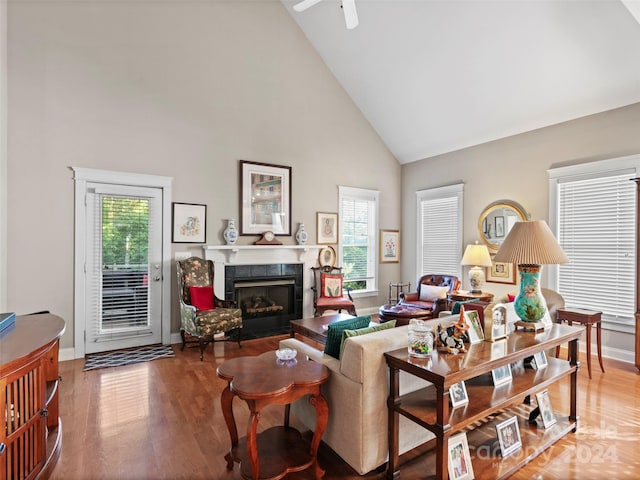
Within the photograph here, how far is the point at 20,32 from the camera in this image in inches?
149

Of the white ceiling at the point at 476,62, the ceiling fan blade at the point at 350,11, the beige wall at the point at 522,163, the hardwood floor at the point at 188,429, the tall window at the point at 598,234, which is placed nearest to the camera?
the hardwood floor at the point at 188,429

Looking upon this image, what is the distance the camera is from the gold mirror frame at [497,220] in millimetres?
5043

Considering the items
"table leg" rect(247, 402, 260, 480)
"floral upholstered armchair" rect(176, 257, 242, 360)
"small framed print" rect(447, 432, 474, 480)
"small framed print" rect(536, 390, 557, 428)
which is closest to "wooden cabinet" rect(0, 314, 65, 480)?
"table leg" rect(247, 402, 260, 480)

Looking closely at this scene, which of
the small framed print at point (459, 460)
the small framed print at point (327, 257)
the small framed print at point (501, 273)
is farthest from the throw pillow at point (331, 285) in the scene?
the small framed print at point (459, 460)

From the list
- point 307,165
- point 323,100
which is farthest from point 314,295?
point 323,100

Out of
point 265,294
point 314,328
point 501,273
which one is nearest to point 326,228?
point 265,294

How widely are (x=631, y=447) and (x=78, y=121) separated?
6017mm

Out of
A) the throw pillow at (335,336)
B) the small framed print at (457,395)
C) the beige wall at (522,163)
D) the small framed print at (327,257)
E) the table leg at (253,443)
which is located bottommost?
the table leg at (253,443)

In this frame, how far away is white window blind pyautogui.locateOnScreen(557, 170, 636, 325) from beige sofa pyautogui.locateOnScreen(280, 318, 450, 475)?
355cm

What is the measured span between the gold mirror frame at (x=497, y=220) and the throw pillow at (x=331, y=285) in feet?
8.04

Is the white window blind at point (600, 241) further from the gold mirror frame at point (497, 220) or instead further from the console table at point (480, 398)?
the console table at point (480, 398)

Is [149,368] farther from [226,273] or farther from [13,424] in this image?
[13,424]

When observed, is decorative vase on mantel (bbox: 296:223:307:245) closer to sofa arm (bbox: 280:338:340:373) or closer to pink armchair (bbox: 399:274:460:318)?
pink armchair (bbox: 399:274:460:318)

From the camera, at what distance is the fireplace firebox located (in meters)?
5.07
